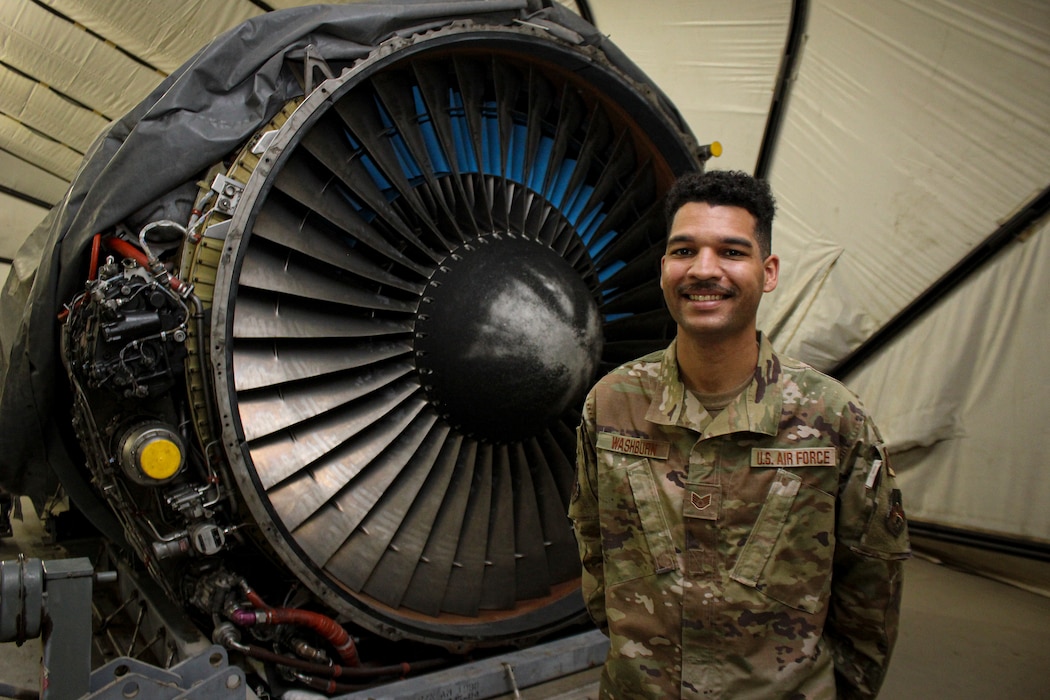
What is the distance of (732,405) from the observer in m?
1.47

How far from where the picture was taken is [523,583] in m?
2.49

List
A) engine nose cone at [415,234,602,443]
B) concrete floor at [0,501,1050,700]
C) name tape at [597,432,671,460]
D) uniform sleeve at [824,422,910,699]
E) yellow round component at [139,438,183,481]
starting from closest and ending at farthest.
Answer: uniform sleeve at [824,422,910,699] → name tape at [597,432,671,460] → yellow round component at [139,438,183,481] → engine nose cone at [415,234,602,443] → concrete floor at [0,501,1050,700]

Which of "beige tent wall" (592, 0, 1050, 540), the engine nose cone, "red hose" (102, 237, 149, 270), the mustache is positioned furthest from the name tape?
"beige tent wall" (592, 0, 1050, 540)

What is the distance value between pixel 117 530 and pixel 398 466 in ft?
2.90

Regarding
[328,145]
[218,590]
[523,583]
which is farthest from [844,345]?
[218,590]

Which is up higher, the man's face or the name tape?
the man's face

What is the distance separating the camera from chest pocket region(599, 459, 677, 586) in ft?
4.92

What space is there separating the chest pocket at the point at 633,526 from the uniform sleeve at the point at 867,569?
12.4 inches

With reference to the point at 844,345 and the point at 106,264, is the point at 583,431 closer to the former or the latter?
the point at 106,264

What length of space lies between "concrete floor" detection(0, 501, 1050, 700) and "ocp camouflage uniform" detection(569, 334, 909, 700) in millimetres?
821

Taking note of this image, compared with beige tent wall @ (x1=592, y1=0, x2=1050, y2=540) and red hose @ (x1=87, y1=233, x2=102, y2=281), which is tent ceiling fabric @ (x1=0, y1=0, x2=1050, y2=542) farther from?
red hose @ (x1=87, y1=233, x2=102, y2=281)

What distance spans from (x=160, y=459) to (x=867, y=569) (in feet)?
4.83

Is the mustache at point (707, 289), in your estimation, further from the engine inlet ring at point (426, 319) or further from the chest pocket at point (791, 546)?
the engine inlet ring at point (426, 319)

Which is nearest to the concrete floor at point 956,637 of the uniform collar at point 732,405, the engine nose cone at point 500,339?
the engine nose cone at point 500,339
